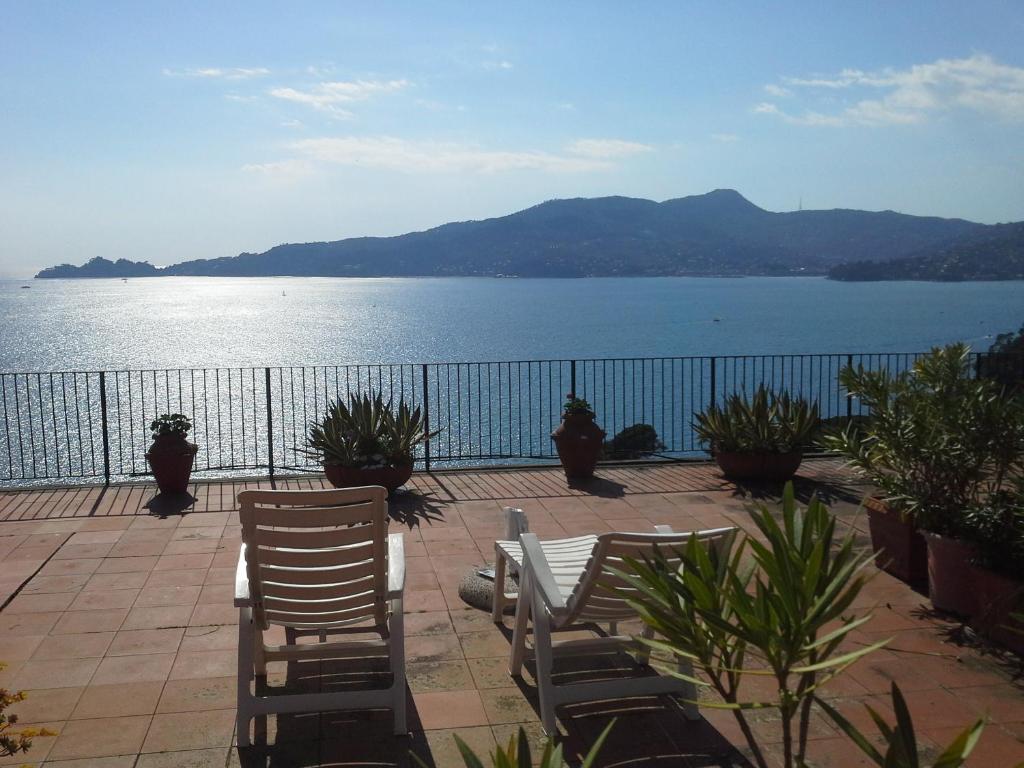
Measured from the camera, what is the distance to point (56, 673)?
4.31 meters

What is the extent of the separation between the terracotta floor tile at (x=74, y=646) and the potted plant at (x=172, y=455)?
10.3ft

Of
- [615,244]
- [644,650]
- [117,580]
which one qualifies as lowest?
[117,580]

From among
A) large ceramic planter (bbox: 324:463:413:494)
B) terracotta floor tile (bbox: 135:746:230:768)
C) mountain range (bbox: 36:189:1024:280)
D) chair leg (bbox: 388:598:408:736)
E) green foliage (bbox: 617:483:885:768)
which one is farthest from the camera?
mountain range (bbox: 36:189:1024:280)

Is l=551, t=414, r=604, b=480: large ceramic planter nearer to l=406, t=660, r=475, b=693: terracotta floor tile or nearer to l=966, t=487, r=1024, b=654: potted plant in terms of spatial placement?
l=966, t=487, r=1024, b=654: potted plant

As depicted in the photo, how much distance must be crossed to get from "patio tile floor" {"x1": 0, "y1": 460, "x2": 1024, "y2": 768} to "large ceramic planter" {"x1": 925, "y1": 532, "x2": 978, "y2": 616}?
0.10 metres

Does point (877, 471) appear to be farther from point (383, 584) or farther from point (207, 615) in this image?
point (207, 615)

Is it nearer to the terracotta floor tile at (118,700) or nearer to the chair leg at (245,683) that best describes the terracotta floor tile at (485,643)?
the chair leg at (245,683)

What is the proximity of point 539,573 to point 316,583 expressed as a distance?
87cm

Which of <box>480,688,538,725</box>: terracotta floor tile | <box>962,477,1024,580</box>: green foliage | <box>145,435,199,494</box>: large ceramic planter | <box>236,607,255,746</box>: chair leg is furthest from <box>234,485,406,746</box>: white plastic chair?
<box>145,435,199,494</box>: large ceramic planter

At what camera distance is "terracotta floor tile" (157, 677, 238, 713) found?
3.95 meters

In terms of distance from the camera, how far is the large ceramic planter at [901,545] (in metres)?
5.48

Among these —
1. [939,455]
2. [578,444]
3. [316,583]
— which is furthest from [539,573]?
[578,444]

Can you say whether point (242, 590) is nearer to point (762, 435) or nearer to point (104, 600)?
point (104, 600)

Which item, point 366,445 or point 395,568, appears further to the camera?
point 366,445
